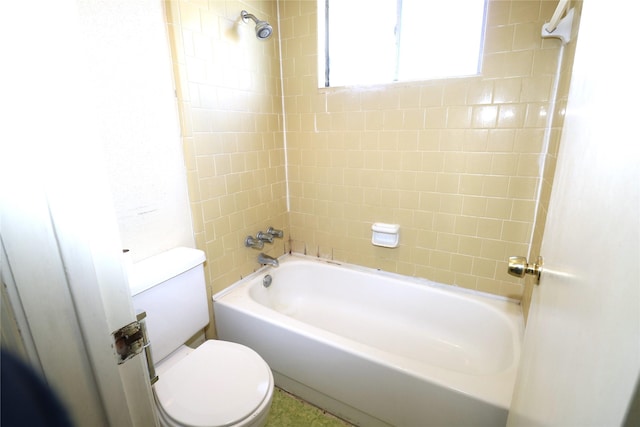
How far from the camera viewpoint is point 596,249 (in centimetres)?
40

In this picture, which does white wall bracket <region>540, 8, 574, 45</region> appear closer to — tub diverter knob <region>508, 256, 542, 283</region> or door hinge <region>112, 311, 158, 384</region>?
tub diverter knob <region>508, 256, 542, 283</region>

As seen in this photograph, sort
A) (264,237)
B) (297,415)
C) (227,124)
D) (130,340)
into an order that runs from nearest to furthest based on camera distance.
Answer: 1. (130,340)
2. (297,415)
3. (227,124)
4. (264,237)

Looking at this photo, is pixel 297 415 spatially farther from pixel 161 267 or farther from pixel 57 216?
pixel 57 216

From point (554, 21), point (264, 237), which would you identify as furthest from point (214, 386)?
point (554, 21)

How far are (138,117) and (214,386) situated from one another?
1185 millimetres

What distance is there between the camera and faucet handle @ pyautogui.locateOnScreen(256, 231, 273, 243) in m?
2.04

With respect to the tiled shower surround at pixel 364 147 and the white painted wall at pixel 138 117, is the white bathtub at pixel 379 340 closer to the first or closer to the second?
the tiled shower surround at pixel 364 147

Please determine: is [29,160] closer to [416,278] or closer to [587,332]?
[587,332]

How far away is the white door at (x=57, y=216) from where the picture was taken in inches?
12.4

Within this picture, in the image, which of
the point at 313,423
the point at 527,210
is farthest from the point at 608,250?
the point at 313,423

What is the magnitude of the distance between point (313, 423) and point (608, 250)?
63.0 inches

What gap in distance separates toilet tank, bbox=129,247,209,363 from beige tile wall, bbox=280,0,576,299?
1013 mm

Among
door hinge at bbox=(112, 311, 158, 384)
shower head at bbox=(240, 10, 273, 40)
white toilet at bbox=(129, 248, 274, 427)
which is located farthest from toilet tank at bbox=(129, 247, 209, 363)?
shower head at bbox=(240, 10, 273, 40)

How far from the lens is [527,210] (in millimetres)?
1598
